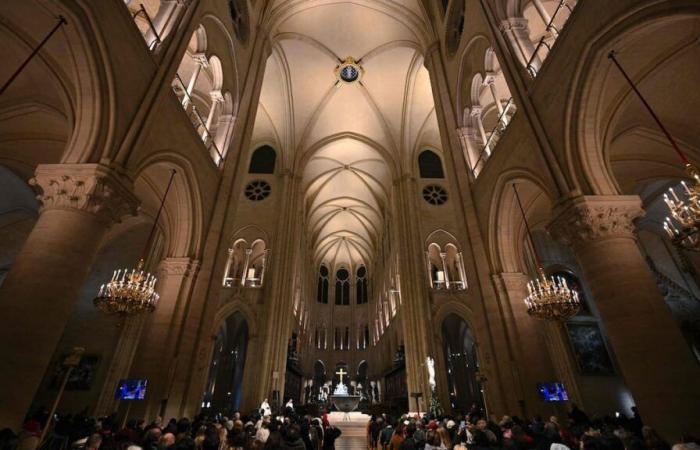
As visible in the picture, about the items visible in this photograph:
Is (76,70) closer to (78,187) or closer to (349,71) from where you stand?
(78,187)

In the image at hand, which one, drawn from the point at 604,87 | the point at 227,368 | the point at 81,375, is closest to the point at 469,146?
the point at 604,87

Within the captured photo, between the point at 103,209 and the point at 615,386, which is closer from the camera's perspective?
the point at 103,209

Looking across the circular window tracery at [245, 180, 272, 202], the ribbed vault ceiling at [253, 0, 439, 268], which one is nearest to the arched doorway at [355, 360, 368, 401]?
the ribbed vault ceiling at [253, 0, 439, 268]

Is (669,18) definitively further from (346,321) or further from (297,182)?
(346,321)

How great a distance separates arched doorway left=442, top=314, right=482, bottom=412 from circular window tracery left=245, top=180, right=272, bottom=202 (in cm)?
1301

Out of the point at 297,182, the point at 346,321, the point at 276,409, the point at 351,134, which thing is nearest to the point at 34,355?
the point at 276,409

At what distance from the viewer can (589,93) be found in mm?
5953

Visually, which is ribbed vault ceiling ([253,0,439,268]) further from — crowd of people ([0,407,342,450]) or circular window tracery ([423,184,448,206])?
crowd of people ([0,407,342,450])

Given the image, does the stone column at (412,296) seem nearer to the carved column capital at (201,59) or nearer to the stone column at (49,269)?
the carved column capital at (201,59)

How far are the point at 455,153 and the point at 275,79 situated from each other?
12570mm

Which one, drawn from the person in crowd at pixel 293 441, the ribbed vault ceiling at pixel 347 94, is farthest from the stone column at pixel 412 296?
the person in crowd at pixel 293 441

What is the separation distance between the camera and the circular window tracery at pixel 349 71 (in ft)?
62.2

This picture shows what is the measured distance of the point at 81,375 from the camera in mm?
12914

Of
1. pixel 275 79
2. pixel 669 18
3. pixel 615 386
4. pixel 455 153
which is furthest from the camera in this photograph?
pixel 275 79
